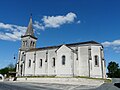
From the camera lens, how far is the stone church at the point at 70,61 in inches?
1517

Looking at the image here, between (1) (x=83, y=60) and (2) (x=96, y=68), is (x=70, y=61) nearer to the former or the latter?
(1) (x=83, y=60)

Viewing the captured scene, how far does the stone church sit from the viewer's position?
1517 inches

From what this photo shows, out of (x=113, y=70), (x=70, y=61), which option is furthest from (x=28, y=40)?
(x=113, y=70)

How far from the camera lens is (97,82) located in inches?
1175

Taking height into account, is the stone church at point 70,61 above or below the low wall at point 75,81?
above

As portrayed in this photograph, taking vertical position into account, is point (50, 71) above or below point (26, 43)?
below

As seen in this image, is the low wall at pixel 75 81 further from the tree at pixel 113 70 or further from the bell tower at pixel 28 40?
the tree at pixel 113 70

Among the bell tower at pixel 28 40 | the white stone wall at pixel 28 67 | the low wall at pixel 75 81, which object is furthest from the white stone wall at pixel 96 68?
the bell tower at pixel 28 40

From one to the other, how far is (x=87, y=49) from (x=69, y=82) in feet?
41.0

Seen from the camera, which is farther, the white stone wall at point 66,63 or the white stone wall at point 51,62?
the white stone wall at point 51,62

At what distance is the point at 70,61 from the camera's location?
39438mm

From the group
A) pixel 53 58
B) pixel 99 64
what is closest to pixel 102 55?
pixel 99 64

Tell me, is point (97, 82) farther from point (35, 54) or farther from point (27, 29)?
point (27, 29)

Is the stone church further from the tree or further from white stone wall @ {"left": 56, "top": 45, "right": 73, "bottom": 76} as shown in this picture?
the tree
